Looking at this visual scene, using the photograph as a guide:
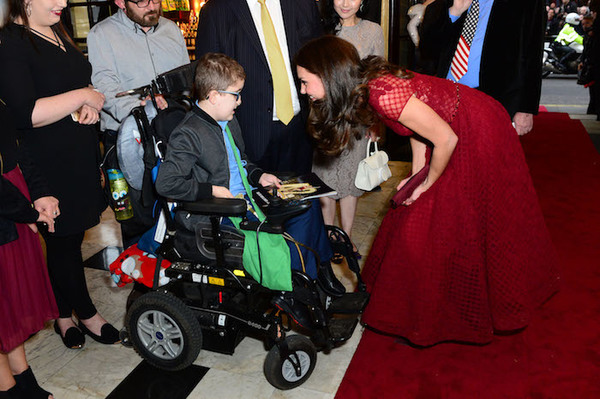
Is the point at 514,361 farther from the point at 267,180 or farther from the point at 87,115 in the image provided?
the point at 87,115

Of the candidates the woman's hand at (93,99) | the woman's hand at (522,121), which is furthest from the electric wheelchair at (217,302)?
the woman's hand at (522,121)

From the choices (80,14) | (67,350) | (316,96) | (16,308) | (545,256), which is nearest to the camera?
(16,308)

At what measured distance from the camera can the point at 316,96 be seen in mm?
1931

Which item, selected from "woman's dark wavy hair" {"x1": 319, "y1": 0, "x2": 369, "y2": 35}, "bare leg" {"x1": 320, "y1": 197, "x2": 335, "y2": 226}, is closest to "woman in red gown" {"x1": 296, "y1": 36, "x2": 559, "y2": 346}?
"bare leg" {"x1": 320, "y1": 197, "x2": 335, "y2": 226}

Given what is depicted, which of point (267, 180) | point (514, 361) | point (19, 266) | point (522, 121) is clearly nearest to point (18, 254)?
point (19, 266)

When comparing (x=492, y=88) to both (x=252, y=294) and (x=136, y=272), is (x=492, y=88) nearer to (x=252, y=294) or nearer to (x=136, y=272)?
(x=252, y=294)

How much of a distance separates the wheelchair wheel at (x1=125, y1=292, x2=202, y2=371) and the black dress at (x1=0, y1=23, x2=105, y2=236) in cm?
44

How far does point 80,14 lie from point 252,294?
5.61 meters

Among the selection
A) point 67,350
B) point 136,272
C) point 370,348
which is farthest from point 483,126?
point 67,350

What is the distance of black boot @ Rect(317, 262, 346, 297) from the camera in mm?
2184

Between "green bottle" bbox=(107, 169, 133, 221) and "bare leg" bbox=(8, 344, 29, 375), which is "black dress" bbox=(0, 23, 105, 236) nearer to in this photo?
"green bottle" bbox=(107, 169, 133, 221)

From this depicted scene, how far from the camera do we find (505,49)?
91.6 inches

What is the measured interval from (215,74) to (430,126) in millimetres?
806

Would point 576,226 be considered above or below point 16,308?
below
